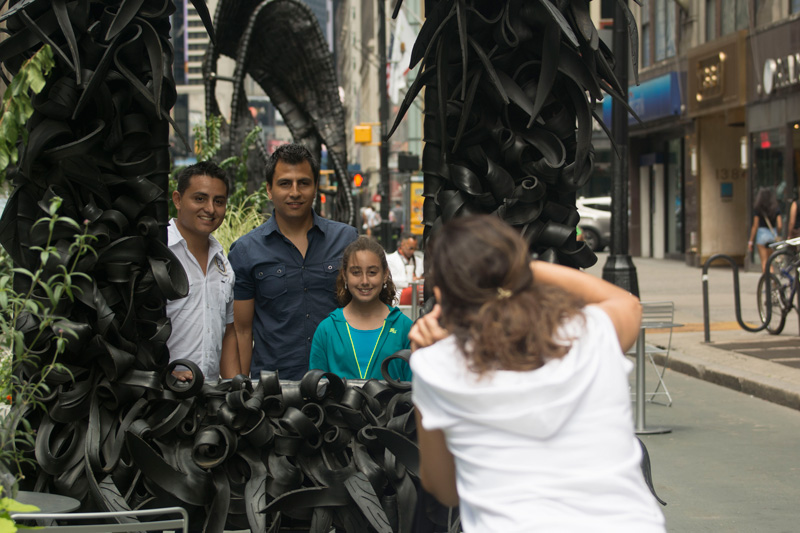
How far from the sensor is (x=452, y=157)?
144 inches

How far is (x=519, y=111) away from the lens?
3.60m

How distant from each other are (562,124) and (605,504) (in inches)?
74.7

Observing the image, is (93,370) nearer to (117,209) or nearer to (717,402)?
(117,209)

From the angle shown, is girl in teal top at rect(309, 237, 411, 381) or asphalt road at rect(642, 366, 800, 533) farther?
asphalt road at rect(642, 366, 800, 533)

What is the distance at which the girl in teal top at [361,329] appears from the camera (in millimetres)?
4371

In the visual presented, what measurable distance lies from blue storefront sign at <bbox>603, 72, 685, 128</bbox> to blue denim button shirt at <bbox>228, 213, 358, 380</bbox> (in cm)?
2456

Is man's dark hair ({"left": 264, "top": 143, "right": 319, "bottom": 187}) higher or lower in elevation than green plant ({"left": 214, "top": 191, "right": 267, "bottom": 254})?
A: higher

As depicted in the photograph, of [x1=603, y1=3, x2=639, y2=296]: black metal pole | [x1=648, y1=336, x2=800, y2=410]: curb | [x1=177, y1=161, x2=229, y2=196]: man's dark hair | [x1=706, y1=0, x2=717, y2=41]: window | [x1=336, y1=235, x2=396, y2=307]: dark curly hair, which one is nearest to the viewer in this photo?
[x1=336, y1=235, x2=396, y2=307]: dark curly hair

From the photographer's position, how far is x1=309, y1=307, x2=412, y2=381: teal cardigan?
436 centimetres

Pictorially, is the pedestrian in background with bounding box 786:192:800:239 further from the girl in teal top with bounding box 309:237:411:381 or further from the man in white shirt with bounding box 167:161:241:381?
the man in white shirt with bounding box 167:161:241:381

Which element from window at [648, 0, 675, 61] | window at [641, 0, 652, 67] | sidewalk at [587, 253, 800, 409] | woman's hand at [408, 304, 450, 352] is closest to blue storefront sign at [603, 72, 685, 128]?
window at [648, 0, 675, 61]

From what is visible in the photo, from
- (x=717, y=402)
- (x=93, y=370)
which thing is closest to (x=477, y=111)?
(x=93, y=370)

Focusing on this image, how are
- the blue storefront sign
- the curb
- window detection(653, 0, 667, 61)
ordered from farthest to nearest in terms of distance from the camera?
window detection(653, 0, 667, 61) < the blue storefront sign < the curb

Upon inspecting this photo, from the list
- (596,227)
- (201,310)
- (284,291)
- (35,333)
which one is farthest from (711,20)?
(35,333)
